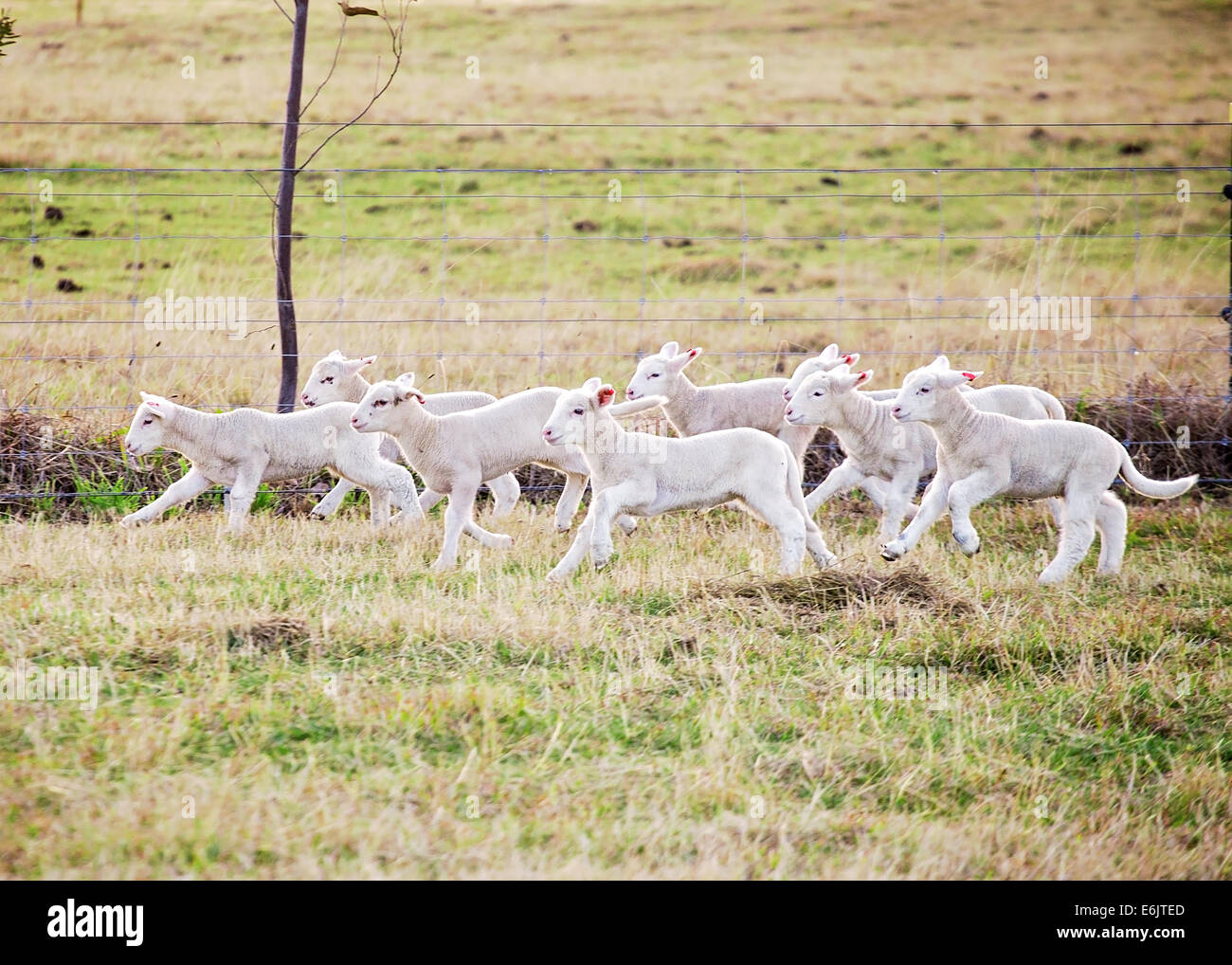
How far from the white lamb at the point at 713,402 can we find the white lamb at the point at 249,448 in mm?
1507

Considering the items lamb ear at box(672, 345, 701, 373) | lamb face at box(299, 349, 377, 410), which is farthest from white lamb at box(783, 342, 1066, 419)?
lamb face at box(299, 349, 377, 410)

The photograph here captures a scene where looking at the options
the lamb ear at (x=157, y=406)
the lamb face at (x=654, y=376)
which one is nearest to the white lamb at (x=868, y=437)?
the lamb face at (x=654, y=376)

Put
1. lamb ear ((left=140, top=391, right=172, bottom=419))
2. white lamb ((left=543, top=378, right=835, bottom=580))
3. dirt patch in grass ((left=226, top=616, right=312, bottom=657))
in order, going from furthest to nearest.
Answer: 1. lamb ear ((left=140, top=391, right=172, bottom=419))
2. white lamb ((left=543, top=378, right=835, bottom=580))
3. dirt patch in grass ((left=226, top=616, right=312, bottom=657))

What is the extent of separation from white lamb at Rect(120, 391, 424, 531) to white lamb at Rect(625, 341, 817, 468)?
1.51m

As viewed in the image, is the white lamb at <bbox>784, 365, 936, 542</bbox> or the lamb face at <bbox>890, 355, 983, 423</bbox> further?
the white lamb at <bbox>784, 365, 936, 542</bbox>

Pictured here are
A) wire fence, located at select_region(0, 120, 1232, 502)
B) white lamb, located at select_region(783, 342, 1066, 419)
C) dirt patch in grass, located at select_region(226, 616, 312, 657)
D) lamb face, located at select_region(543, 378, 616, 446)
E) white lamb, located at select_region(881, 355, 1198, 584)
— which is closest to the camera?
dirt patch in grass, located at select_region(226, 616, 312, 657)

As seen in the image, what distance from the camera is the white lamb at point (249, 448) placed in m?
6.66

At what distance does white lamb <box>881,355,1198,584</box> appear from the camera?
6.29 metres

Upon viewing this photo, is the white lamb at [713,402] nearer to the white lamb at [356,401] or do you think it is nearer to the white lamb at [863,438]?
the white lamb at [863,438]

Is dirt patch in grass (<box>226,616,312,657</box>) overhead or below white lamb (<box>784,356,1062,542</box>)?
below

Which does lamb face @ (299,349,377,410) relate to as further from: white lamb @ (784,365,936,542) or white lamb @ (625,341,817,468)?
white lamb @ (784,365,936,542)

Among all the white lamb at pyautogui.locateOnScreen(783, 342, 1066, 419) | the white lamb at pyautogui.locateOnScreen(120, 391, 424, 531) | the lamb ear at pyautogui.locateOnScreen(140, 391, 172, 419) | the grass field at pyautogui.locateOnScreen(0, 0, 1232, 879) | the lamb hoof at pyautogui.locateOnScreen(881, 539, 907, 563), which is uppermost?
the white lamb at pyautogui.locateOnScreen(783, 342, 1066, 419)

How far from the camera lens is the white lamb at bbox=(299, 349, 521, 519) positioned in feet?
23.7
